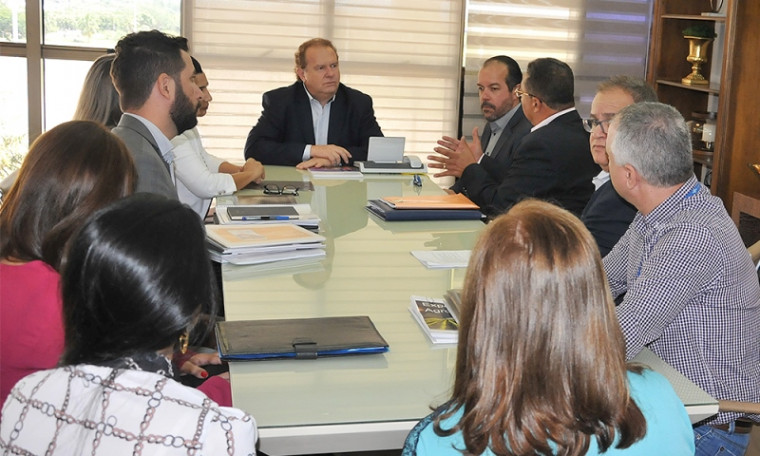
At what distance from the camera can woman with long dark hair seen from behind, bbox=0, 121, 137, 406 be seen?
5.34 ft

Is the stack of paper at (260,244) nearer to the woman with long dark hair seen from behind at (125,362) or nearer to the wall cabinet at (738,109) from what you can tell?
the woman with long dark hair seen from behind at (125,362)

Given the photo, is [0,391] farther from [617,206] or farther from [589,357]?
[617,206]

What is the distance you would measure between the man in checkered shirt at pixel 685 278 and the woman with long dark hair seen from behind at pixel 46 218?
112 cm

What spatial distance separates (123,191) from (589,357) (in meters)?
1.07

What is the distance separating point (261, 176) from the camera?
12.3 ft

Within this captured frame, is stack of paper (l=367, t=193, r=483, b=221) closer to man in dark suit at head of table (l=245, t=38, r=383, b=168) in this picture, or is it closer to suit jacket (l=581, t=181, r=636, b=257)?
suit jacket (l=581, t=181, r=636, b=257)

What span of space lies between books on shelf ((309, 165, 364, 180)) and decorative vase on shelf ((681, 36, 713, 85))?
7.28 ft

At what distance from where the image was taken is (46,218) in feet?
5.83

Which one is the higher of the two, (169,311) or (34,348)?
(169,311)

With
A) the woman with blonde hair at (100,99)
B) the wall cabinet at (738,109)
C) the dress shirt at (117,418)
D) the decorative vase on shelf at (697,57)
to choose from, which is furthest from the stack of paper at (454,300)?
the decorative vase on shelf at (697,57)

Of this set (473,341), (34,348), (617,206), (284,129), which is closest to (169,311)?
(473,341)

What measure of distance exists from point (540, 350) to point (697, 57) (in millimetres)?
4396

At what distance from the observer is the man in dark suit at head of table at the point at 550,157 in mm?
3482

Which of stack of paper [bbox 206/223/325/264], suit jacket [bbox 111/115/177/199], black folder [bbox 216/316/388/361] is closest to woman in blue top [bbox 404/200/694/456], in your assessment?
black folder [bbox 216/316/388/361]
